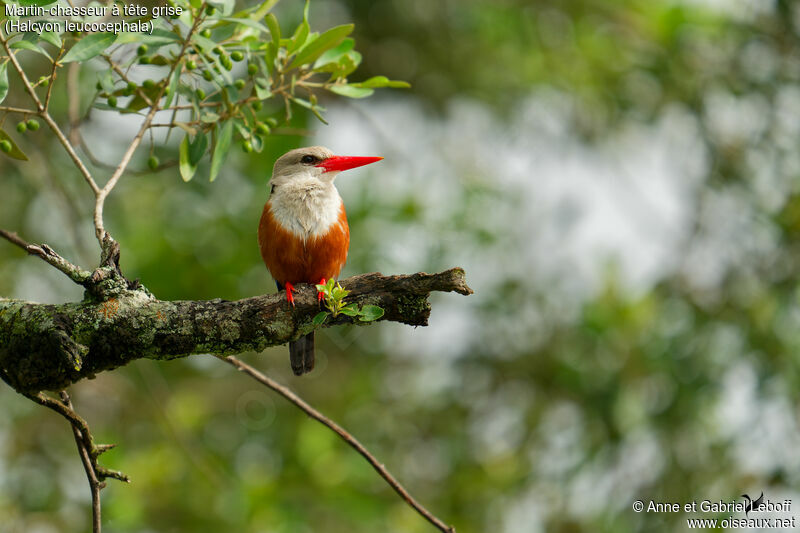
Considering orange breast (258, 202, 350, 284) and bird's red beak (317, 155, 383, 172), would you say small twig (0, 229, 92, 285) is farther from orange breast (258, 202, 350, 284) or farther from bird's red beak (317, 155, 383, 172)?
bird's red beak (317, 155, 383, 172)

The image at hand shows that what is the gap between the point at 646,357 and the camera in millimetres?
6301

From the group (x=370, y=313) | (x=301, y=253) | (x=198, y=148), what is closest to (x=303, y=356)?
(x=301, y=253)

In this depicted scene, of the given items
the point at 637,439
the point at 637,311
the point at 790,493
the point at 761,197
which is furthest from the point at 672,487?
the point at 761,197

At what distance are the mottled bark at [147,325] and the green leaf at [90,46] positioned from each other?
29.2 inches

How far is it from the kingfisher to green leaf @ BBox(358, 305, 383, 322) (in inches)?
48.3

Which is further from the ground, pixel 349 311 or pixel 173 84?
pixel 173 84

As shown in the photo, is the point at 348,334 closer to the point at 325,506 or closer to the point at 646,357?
the point at 325,506

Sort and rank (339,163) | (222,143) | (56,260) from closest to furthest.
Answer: (56,260), (222,143), (339,163)

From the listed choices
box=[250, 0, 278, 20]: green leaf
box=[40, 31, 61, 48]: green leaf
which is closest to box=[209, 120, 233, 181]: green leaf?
box=[250, 0, 278, 20]: green leaf

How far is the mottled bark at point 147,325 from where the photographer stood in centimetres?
223

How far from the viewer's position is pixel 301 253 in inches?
136

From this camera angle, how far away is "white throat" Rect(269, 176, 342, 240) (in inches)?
138

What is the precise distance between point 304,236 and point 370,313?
1.37 meters

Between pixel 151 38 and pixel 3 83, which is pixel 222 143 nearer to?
pixel 151 38
